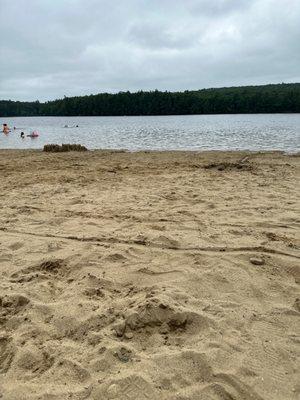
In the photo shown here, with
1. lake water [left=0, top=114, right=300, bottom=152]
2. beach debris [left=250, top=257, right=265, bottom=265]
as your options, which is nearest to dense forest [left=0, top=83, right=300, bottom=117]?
lake water [left=0, top=114, right=300, bottom=152]

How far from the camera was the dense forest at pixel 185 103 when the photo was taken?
90562 mm

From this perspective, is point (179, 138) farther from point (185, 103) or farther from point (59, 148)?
point (185, 103)

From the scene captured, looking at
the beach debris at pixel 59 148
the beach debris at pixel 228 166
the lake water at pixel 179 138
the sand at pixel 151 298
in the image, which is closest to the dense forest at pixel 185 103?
the lake water at pixel 179 138

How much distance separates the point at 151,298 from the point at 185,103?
102 metres

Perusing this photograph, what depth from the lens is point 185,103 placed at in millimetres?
101375

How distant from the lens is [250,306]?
313cm

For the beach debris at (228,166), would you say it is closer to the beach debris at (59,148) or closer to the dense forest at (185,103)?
the beach debris at (59,148)

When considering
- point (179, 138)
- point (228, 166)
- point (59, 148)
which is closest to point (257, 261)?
point (228, 166)

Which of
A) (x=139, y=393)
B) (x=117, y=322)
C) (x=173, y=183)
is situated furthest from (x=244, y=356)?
(x=173, y=183)

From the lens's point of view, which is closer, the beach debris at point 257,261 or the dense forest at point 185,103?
the beach debris at point 257,261

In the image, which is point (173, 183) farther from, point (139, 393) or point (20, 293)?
point (139, 393)

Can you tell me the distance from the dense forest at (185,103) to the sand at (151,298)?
87554 mm

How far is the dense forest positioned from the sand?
287ft

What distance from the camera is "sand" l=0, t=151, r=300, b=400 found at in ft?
7.77
